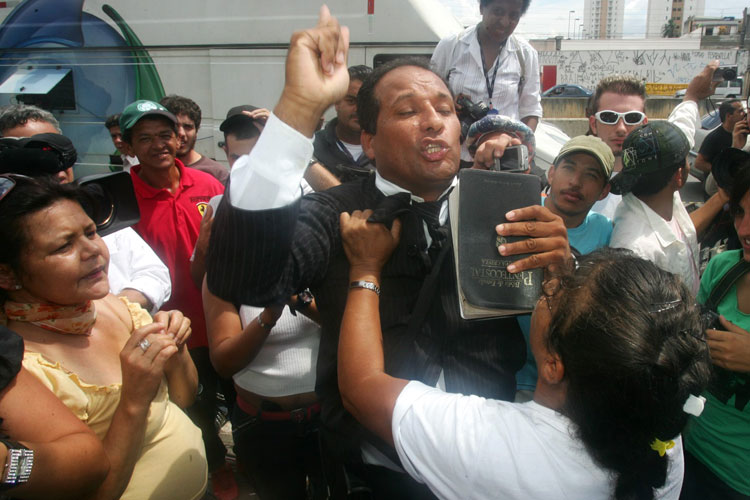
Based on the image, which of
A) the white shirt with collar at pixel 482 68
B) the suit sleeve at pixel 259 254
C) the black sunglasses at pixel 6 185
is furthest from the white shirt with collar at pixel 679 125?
the black sunglasses at pixel 6 185

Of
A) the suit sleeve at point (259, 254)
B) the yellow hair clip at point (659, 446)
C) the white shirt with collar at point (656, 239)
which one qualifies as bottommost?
the yellow hair clip at point (659, 446)

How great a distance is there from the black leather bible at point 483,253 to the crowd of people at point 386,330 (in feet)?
0.08

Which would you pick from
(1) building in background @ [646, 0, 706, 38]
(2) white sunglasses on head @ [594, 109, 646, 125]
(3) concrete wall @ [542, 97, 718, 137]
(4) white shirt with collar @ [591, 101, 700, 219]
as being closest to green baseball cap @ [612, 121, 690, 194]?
(4) white shirt with collar @ [591, 101, 700, 219]

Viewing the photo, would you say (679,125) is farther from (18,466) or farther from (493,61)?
(18,466)

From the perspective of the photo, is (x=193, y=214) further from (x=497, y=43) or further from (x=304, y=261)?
(x=497, y=43)

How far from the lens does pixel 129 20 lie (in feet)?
16.0

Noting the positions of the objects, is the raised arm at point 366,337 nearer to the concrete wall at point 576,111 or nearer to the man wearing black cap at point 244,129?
the man wearing black cap at point 244,129

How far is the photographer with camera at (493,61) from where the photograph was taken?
126 inches

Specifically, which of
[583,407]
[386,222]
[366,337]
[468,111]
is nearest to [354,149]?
[468,111]

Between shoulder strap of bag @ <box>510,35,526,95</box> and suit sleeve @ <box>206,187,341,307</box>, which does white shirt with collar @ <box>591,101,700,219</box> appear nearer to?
shoulder strap of bag @ <box>510,35,526,95</box>

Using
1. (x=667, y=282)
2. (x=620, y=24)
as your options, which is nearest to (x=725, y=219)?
(x=667, y=282)

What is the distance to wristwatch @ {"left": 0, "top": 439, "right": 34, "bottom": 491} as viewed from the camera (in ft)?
3.68

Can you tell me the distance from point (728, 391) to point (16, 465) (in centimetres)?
209

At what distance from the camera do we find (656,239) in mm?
1860
